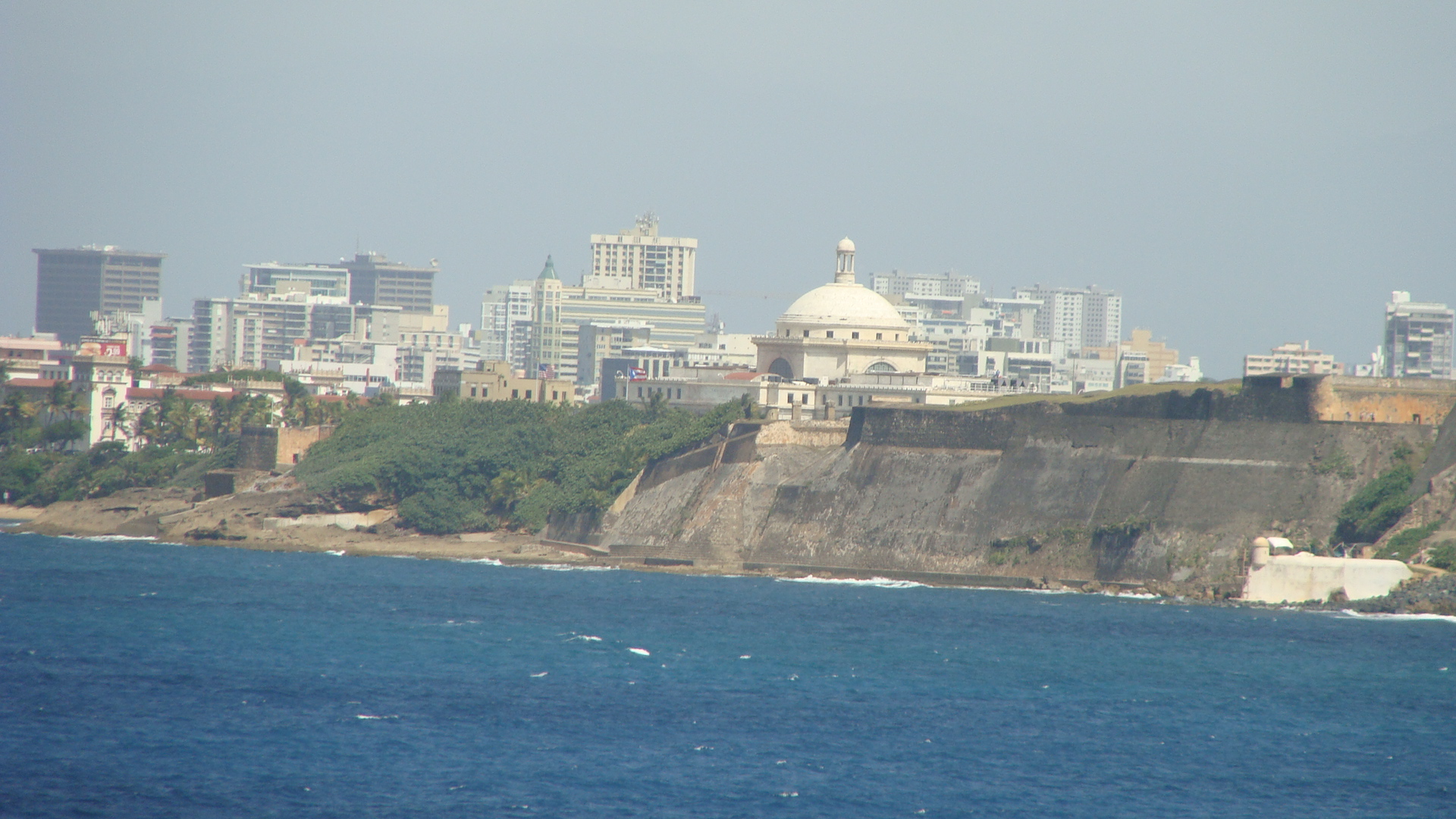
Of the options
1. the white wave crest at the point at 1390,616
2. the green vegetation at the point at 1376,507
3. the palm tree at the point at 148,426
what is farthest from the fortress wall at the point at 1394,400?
the palm tree at the point at 148,426

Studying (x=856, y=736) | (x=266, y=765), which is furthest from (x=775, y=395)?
(x=266, y=765)

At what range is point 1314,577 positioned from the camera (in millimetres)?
62344

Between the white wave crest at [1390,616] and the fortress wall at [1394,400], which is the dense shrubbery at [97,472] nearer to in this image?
the fortress wall at [1394,400]

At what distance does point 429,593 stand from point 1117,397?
966 inches

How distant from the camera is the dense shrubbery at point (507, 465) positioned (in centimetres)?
8262

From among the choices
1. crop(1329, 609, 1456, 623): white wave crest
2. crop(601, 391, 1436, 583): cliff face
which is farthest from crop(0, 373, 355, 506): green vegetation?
crop(1329, 609, 1456, 623): white wave crest

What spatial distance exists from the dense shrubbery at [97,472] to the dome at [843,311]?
1109 inches

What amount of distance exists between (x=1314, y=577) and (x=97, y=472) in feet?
194

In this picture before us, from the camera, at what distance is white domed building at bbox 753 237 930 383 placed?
95.0 meters

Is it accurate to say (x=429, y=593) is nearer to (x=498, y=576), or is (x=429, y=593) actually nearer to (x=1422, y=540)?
(x=498, y=576)

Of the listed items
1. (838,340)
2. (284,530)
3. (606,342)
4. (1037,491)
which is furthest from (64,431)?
(606,342)

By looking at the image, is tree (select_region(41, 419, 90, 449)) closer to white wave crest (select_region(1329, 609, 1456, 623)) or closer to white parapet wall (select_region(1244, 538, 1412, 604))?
white parapet wall (select_region(1244, 538, 1412, 604))

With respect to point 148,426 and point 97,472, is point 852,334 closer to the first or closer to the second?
point 97,472

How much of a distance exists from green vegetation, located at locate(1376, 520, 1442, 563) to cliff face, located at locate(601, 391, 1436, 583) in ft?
9.04
